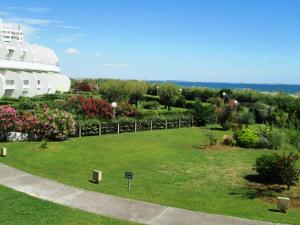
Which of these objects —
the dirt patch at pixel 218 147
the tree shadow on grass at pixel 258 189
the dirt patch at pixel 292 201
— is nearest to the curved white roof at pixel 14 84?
the dirt patch at pixel 218 147

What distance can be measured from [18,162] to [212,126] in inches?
885

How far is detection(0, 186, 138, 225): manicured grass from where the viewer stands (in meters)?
10.6

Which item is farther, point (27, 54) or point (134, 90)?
point (27, 54)

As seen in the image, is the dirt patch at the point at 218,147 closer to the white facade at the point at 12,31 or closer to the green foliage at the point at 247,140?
the green foliage at the point at 247,140

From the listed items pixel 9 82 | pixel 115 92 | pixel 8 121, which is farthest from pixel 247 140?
pixel 9 82

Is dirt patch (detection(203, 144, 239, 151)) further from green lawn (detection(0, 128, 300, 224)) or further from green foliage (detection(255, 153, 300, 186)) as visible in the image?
green foliage (detection(255, 153, 300, 186))

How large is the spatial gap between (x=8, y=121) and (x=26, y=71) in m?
41.0

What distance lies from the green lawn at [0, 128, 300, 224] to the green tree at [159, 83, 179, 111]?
2672 cm

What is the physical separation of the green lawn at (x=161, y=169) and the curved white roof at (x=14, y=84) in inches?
1238

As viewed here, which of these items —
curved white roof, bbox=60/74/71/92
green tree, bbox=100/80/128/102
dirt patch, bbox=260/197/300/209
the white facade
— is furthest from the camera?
the white facade

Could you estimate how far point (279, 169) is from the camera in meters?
16.1

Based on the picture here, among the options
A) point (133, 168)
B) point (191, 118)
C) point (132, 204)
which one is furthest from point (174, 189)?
point (191, 118)

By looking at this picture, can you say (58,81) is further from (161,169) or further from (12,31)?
(161,169)

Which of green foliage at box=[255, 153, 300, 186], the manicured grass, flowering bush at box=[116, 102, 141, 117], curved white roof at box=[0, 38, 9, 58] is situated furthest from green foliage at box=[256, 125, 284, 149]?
curved white roof at box=[0, 38, 9, 58]
